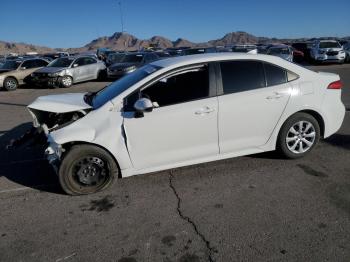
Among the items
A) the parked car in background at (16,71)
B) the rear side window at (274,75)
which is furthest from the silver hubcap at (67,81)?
the rear side window at (274,75)

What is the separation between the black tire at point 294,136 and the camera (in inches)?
190

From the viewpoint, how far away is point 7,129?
7875 mm

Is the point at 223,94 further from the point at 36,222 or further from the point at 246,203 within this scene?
the point at 36,222

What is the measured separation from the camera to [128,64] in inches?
724

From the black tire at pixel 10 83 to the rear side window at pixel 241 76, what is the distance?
15596mm

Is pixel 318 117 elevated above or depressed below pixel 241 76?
below

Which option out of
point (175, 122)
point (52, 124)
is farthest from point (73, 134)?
point (175, 122)

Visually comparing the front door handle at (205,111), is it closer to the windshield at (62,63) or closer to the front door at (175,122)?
the front door at (175,122)

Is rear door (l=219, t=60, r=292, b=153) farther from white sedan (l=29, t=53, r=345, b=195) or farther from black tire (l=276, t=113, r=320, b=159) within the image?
black tire (l=276, t=113, r=320, b=159)

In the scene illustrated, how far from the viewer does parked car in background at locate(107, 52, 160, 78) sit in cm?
1799

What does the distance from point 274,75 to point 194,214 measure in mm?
2318

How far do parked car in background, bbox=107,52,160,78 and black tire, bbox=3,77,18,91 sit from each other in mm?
4782

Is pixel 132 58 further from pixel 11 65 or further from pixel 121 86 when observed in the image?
pixel 121 86

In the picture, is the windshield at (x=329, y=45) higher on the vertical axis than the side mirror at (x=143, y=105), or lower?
higher
